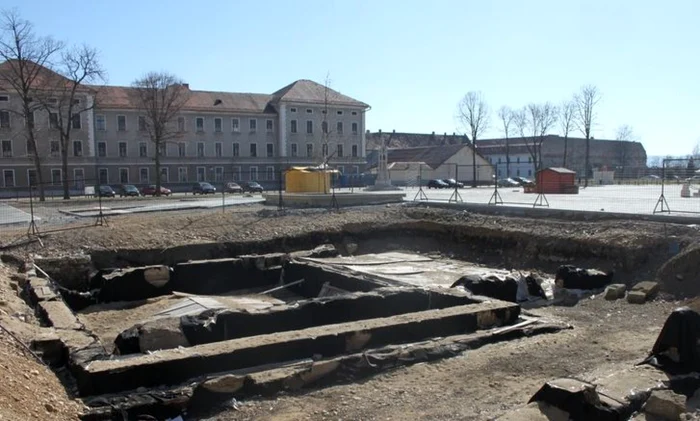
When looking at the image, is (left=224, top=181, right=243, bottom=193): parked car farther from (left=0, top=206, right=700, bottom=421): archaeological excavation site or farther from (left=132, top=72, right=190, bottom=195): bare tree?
(left=0, top=206, right=700, bottom=421): archaeological excavation site

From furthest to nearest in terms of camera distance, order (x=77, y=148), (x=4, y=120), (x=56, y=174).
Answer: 1. (x=77, y=148)
2. (x=56, y=174)
3. (x=4, y=120)

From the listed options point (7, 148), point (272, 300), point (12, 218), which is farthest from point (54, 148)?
point (272, 300)

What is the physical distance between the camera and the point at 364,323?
8242 millimetres

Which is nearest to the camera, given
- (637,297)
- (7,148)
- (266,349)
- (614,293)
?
(266,349)

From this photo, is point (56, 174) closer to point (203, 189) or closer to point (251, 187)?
point (203, 189)

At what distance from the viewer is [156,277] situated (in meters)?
13.4

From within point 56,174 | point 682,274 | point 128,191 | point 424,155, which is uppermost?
point 424,155

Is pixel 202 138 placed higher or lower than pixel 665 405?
higher

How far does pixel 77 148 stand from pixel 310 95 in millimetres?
25410

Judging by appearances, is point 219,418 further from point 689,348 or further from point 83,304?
point 83,304

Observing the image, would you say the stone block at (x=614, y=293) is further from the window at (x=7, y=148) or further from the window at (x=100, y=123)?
the window at (x=7, y=148)

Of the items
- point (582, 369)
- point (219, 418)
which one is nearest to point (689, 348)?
point (582, 369)

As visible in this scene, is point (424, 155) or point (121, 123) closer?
point (121, 123)

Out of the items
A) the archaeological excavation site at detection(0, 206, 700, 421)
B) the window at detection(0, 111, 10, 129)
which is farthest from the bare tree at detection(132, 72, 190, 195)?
the archaeological excavation site at detection(0, 206, 700, 421)
